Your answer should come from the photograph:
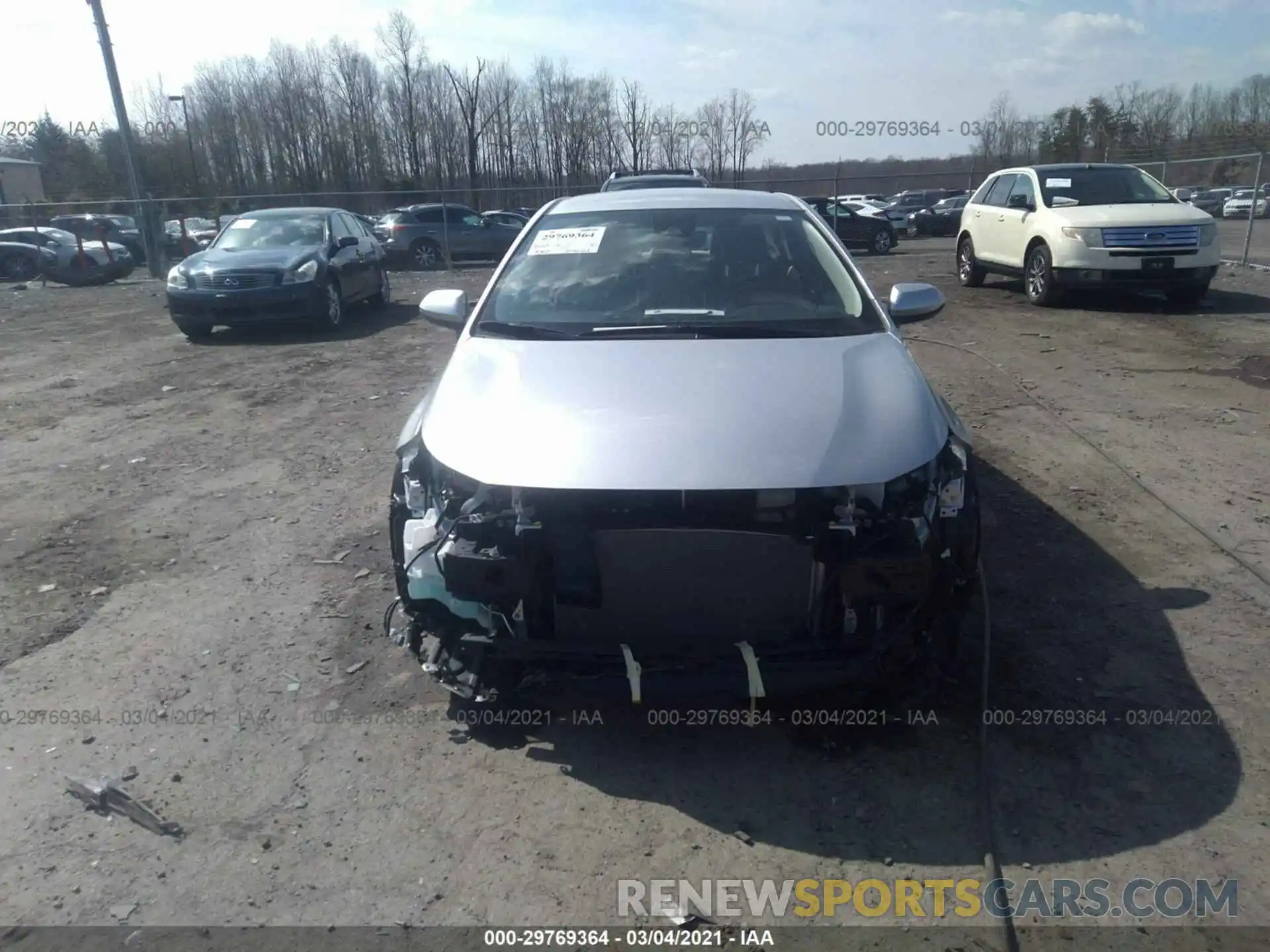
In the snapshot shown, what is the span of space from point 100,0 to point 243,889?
23.5 meters

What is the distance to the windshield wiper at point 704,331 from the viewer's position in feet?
12.3

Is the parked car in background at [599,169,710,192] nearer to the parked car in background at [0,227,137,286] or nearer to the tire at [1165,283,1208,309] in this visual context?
the tire at [1165,283,1208,309]

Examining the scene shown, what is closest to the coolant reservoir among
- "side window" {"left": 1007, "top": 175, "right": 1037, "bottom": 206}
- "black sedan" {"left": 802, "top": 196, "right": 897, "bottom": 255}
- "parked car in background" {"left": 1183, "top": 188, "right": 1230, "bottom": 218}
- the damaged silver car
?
the damaged silver car

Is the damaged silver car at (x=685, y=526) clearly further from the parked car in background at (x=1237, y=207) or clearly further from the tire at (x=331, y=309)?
the parked car in background at (x=1237, y=207)

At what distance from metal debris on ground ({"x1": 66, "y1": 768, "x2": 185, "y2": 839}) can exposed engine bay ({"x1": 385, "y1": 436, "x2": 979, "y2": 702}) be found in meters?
1.03

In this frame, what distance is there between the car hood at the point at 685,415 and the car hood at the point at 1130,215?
8986 mm

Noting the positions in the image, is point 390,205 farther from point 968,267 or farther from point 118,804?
point 118,804

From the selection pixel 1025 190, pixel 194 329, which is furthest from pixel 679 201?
pixel 1025 190

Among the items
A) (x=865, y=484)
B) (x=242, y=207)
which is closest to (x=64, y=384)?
(x=865, y=484)

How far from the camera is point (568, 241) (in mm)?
4566

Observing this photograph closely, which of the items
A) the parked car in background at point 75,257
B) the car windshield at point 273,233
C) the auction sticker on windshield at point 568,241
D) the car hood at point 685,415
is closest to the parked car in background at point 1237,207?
the car windshield at point 273,233

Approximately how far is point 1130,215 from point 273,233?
423 inches

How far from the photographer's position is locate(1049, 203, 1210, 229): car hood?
1092 cm

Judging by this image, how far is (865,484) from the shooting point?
2.85 meters
